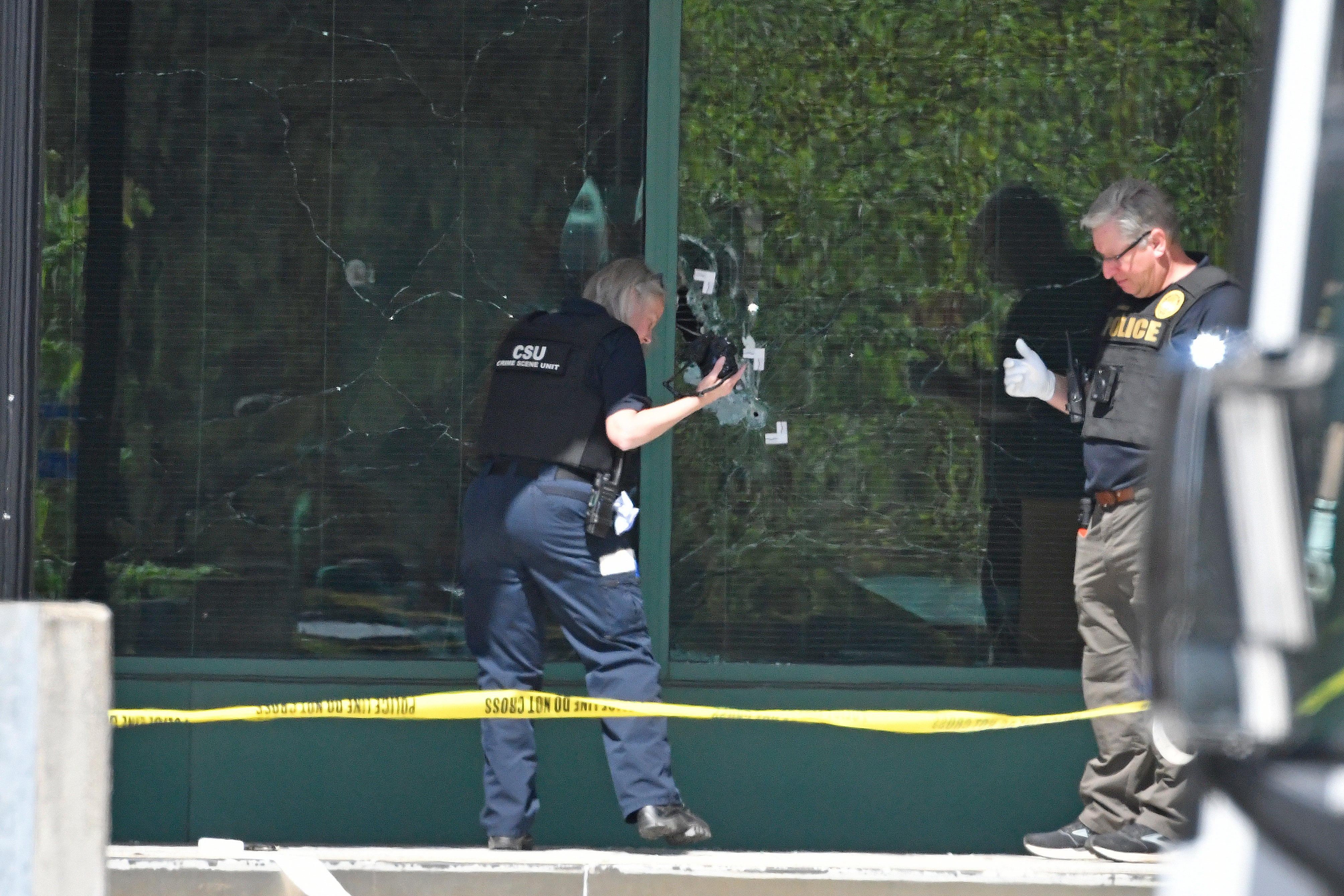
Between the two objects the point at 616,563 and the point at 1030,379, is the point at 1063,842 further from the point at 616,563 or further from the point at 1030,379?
the point at 616,563

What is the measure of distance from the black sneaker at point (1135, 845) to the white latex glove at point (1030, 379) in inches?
56.4

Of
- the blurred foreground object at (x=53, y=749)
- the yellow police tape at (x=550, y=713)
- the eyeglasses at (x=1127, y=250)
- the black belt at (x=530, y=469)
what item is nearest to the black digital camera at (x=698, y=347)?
the black belt at (x=530, y=469)

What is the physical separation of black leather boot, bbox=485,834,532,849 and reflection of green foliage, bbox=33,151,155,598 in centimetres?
191

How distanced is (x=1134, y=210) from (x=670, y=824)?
237 centimetres

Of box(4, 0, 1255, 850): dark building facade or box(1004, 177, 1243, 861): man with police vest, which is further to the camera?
box(4, 0, 1255, 850): dark building facade

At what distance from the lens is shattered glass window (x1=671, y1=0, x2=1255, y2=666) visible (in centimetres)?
554

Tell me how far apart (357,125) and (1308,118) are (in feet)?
14.0

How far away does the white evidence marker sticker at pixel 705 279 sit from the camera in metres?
5.57

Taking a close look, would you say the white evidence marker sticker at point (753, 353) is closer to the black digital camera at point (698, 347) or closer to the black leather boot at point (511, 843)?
the black digital camera at point (698, 347)

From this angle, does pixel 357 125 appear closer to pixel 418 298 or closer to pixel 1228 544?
pixel 418 298

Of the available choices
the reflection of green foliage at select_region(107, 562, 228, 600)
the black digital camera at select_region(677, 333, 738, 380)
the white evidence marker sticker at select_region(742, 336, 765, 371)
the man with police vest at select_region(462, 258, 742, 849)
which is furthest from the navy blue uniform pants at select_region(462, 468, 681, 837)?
the reflection of green foliage at select_region(107, 562, 228, 600)

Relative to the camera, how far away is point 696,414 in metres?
5.62

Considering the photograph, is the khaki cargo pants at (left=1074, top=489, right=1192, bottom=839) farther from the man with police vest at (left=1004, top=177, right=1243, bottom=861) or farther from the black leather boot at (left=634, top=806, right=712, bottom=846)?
the black leather boot at (left=634, top=806, right=712, bottom=846)

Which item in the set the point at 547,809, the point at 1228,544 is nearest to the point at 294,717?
the point at 547,809
